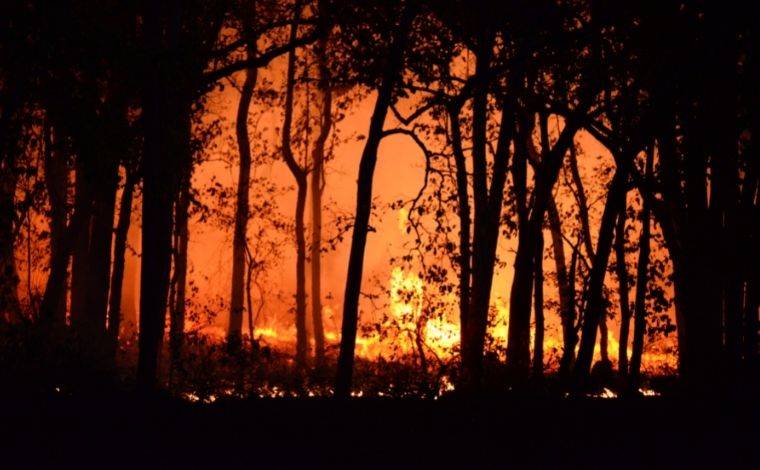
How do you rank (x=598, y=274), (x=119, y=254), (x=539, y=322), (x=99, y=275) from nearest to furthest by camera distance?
(x=598, y=274), (x=99, y=275), (x=119, y=254), (x=539, y=322)

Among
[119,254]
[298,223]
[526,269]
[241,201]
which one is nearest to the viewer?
[526,269]

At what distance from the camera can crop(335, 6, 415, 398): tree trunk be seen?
48.0 ft

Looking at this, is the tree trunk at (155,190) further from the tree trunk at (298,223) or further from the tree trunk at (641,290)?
the tree trunk at (298,223)

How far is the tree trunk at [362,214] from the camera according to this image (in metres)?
14.6

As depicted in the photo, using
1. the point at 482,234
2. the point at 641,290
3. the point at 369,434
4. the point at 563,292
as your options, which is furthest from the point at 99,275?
the point at 563,292

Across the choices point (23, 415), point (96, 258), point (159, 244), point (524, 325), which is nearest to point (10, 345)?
point (96, 258)

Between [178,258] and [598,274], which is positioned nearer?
[598,274]

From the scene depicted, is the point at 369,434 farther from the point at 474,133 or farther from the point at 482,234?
the point at 474,133

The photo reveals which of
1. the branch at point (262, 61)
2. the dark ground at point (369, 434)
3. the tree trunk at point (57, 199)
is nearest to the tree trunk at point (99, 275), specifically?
the tree trunk at point (57, 199)

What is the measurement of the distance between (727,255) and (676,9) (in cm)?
408

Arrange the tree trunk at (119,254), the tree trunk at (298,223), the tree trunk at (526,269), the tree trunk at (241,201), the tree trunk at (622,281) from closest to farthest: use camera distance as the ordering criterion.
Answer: the tree trunk at (526,269)
the tree trunk at (119,254)
the tree trunk at (622,281)
the tree trunk at (241,201)
the tree trunk at (298,223)

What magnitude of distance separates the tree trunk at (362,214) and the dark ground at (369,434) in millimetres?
4024

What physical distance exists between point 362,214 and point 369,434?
5841 mm

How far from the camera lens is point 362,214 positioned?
1470cm
